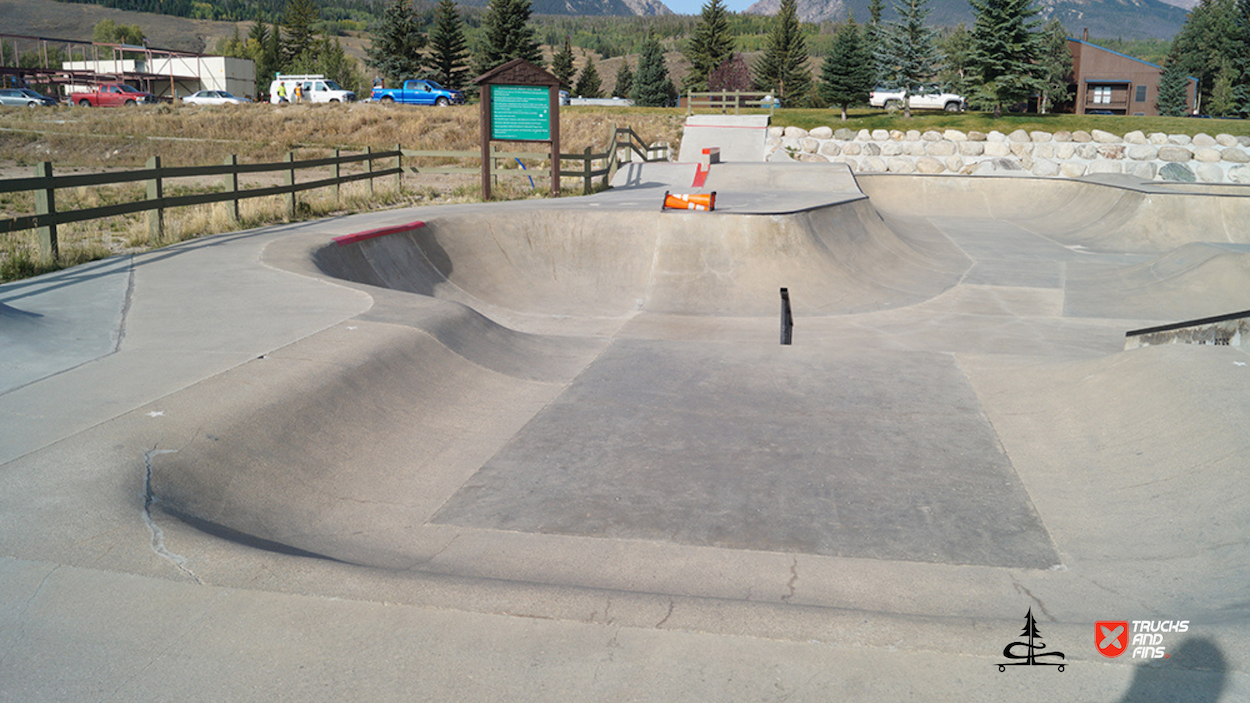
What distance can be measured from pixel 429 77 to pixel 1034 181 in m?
47.3

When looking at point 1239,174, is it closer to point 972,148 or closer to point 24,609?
point 972,148

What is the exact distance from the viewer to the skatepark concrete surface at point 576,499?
3164 millimetres

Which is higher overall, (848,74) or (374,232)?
(848,74)

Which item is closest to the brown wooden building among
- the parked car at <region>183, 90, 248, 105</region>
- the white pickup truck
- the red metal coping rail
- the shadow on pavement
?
the white pickup truck

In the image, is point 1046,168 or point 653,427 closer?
point 653,427

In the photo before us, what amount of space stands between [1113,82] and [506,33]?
171 feet

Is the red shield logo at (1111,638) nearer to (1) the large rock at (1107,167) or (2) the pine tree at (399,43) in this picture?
(1) the large rock at (1107,167)

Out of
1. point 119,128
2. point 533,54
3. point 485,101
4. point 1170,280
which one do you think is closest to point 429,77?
point 533,54

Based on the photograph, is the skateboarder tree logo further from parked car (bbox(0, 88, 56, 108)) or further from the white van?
parked car (bbox(0, 88, 56, 108))

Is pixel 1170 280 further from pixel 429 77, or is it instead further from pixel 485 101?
pixel 429 77

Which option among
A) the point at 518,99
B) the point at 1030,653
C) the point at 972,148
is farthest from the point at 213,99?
the point at 1030,653

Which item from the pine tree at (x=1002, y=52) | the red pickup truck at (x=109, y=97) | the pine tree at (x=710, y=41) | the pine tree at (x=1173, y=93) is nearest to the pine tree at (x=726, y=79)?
the pine tree at (x=710, y=41)

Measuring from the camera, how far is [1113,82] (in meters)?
70.9

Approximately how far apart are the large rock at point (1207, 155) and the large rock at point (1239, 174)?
0.73 m
